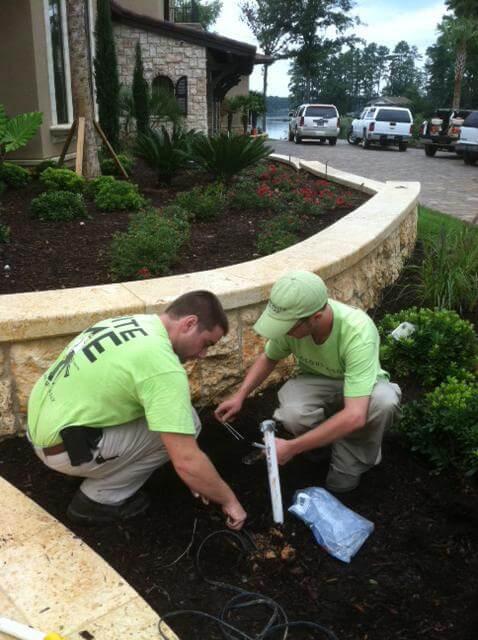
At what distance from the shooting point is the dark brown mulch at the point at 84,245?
4125 millimetres

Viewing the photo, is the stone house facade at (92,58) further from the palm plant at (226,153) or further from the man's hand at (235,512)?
the man's hand at (235,512)

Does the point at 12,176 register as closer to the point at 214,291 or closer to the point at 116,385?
the point at 214,291

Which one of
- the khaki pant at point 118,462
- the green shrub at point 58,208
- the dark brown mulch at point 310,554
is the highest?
the green shrub at point 58,208

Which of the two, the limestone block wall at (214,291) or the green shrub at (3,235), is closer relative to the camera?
the limestone block wall at (214,291)

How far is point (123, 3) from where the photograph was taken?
19.0 m

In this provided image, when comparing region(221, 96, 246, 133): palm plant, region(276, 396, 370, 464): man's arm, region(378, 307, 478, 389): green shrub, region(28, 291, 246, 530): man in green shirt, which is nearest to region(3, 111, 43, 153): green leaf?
region(378, 307, 478, 389): green shrub

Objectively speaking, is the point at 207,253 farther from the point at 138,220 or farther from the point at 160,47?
the point at 160,47

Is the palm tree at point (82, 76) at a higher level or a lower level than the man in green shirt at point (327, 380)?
higher

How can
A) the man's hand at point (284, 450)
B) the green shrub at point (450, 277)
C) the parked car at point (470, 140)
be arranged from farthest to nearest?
the parked car at point (470, 140) < the green shrub at point (450, 277) < the man's hand at point (284, 450)

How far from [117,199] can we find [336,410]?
3927mm

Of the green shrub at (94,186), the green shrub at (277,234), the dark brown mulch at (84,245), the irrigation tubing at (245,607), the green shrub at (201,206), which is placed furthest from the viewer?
the green shrub at (94,186)

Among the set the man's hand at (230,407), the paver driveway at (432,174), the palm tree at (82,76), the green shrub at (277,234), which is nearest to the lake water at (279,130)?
the paver driveway at (432,174)

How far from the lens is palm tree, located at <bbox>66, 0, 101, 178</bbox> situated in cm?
732

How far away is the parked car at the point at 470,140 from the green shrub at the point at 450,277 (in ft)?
47.9
